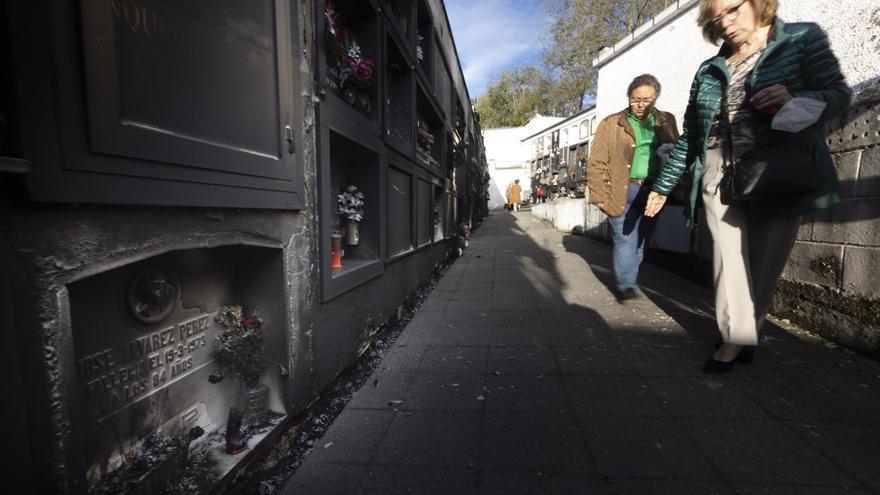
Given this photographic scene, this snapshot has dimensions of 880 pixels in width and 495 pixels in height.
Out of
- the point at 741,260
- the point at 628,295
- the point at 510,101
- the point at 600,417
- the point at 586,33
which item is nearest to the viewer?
the point at 600,417

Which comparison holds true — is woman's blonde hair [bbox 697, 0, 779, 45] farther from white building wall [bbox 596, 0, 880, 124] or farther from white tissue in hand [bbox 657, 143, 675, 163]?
white building wall [bbox 596, 0, 880, 124]

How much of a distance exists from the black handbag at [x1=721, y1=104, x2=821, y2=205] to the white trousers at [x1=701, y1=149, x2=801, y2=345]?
0.55 ft

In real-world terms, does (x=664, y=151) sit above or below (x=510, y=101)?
below

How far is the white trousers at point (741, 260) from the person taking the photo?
2145 millimetres

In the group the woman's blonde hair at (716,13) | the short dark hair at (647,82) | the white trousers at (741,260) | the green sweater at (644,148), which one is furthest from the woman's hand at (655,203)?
the short dark hair at (647,82)

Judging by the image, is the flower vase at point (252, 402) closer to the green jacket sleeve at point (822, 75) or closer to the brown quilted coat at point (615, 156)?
the green jacket sleeve at point (822, 75)

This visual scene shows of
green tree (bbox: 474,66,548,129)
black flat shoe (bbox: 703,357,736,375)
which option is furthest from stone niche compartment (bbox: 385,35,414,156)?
green tree (bbox: 474,66,548,129)

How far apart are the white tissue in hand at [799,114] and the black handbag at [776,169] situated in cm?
18

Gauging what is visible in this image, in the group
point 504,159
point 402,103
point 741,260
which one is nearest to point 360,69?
point 402,103

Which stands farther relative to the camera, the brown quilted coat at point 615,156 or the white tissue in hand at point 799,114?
the brown quilted coat at point 615,156

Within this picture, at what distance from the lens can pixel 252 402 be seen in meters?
1.82

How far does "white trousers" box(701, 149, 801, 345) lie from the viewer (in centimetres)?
214

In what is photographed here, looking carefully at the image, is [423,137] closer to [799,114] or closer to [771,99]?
[771,99]

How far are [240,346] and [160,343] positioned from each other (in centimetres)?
34
